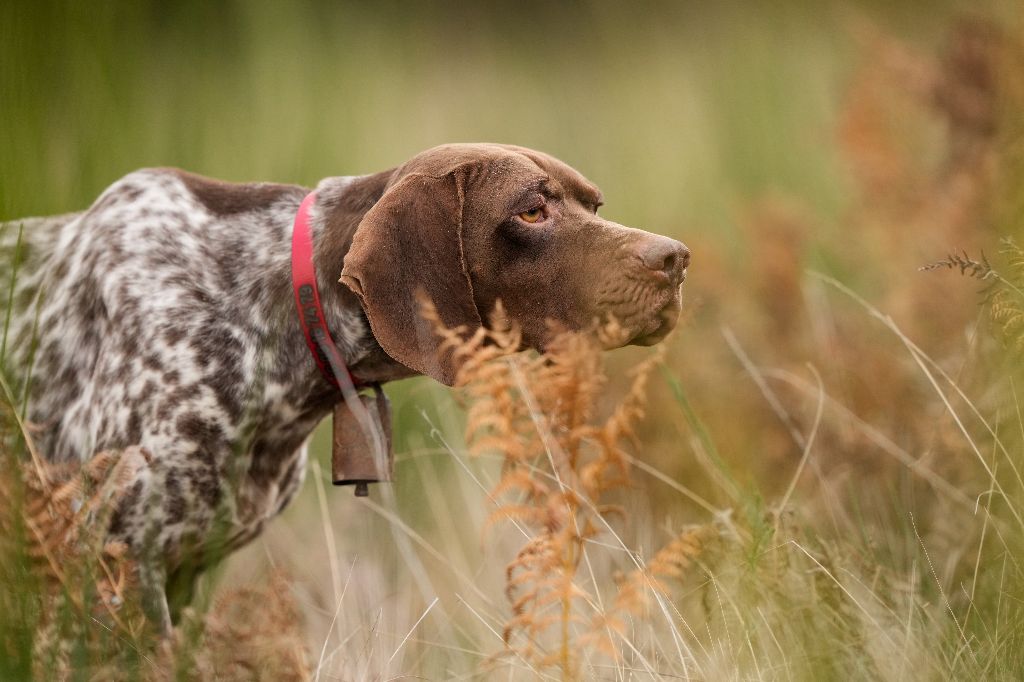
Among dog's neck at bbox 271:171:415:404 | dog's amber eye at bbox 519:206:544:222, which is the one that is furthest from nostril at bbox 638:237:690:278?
dog's neck at bbox 271:171:415:404

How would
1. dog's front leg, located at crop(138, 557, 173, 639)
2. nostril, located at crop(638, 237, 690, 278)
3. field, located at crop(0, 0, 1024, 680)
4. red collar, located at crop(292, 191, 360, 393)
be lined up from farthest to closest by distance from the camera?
red collar, located at crop(292, 191, 360, 393), dog's front leg, located at crop(138, 557, 173, 639), nostril, located at crop(638, 237, 690, 278), field, located at crop(0, 0, 1024, 680)

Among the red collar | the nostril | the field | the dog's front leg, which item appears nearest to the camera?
the field

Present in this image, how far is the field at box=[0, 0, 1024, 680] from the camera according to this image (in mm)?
2320

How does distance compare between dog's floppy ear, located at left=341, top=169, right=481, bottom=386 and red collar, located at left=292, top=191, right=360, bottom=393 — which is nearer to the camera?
dog's floppy ear, located at left=341, top=169, right=481, bottom=386

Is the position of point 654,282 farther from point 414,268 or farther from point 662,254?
point 414,268

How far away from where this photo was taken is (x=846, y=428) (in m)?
4.09

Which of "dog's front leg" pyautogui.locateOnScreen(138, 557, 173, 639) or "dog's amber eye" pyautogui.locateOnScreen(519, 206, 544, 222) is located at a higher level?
"dog's amber eye" pyautogui.locateOnScreen(519, 206, 544, 222)

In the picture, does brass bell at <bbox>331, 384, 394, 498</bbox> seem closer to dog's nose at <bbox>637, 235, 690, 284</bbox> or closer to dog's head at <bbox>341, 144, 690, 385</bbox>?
dog's head at <bbox>341, 144, 690, 385</bbox>

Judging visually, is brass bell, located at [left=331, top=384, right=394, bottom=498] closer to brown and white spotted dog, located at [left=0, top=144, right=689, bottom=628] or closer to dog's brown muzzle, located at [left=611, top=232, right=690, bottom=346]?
brown and white spotted dog, located at [left=0, top=144, right=689, bottom=628]

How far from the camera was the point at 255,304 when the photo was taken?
3109 mm

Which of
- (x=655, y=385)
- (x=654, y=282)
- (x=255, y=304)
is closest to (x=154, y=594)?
(x=255, y=304)

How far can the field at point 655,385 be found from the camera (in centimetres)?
232

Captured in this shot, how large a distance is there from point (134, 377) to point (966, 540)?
2169mm

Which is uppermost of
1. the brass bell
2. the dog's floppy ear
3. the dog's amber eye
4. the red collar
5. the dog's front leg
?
the dog's amber eye
